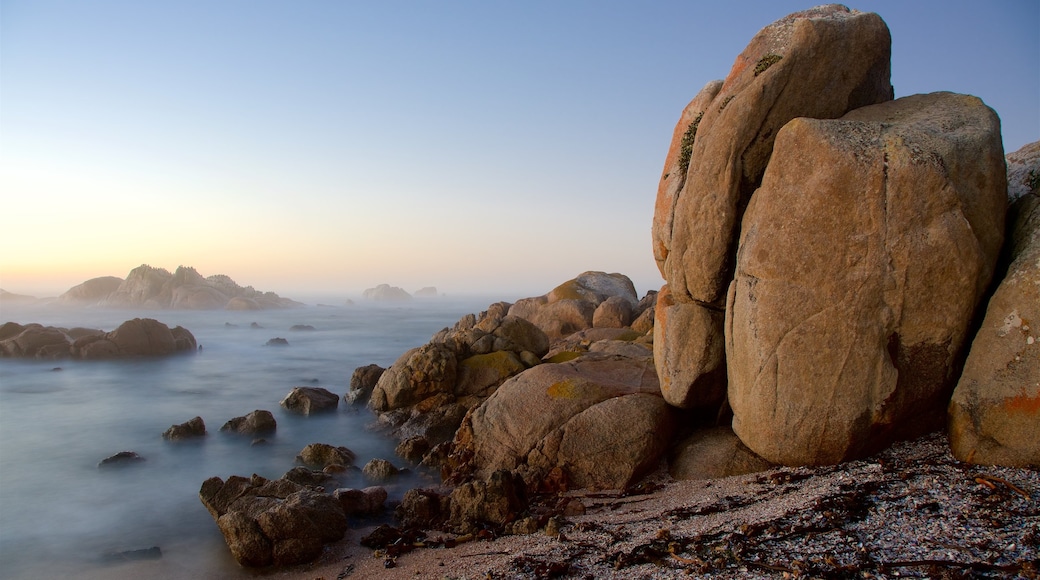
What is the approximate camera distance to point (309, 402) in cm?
2205

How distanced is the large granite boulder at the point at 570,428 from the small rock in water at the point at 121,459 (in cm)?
976

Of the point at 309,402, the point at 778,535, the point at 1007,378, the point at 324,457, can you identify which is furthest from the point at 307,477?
the point at 1007,378

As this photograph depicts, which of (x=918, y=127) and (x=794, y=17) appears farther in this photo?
(x=794, y=17)

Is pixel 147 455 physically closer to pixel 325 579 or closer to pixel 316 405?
pixel 316 405

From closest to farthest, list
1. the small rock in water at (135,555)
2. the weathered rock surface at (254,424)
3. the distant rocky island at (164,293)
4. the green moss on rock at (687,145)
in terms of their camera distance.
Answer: the small rock in water at (135,555) → the green moss on rock at (687,145) → the weathered rock surface at (254,424) → the distant rocky island at (164,293)

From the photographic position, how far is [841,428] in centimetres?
918

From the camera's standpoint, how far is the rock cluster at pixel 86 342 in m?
36.4

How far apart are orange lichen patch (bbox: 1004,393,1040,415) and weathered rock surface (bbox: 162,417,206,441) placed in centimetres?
2041

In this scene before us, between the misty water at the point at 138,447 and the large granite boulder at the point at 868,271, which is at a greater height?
the large granite boulder at the point at 868,271

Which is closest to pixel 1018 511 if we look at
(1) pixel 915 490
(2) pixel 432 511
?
(1) pixel 915 490

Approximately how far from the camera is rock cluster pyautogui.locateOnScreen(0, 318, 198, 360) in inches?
1433

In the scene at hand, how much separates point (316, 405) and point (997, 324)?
1991 cm

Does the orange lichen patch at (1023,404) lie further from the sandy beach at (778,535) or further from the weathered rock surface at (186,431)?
the weathered rock surface at (186,431)

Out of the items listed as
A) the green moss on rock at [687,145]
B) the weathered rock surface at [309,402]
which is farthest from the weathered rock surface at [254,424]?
the green moss on rock at [687,145]
